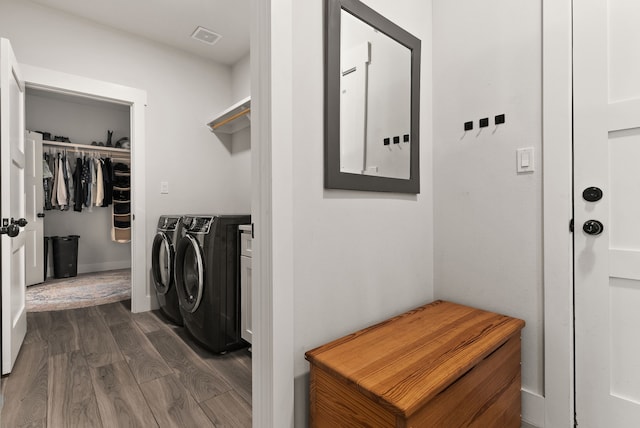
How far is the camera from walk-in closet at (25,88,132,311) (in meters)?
3.99

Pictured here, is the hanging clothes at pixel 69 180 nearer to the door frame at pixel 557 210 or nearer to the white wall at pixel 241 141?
the white wall at pixel 241 141

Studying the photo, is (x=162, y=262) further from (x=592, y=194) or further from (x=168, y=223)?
→ (x=592, y=194)

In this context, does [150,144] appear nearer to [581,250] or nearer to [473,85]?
[473,85]

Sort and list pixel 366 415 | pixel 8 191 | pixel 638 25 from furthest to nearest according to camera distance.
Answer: pixel 8 191 → pixel 638 25 → pixel 366 415

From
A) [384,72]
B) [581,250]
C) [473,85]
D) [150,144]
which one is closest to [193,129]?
[150,144]

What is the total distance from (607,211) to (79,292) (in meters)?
4.56

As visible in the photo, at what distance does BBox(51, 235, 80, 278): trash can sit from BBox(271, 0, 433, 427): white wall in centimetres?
464

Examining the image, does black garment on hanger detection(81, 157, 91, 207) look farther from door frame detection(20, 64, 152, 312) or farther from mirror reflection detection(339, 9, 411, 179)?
mirror reflection detection(339, 9, 411, 179)

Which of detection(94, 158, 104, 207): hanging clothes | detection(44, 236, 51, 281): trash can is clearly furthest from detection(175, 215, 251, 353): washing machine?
detection(44, 236, 51, 281): trash can

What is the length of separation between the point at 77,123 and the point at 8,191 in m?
3.59

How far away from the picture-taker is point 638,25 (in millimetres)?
1122

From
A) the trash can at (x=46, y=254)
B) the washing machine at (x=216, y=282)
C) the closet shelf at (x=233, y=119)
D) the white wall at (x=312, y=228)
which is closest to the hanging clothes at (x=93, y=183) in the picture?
the trash can at (x=46, y=254)

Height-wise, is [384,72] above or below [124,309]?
above

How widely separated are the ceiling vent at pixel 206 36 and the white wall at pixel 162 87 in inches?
13.0
